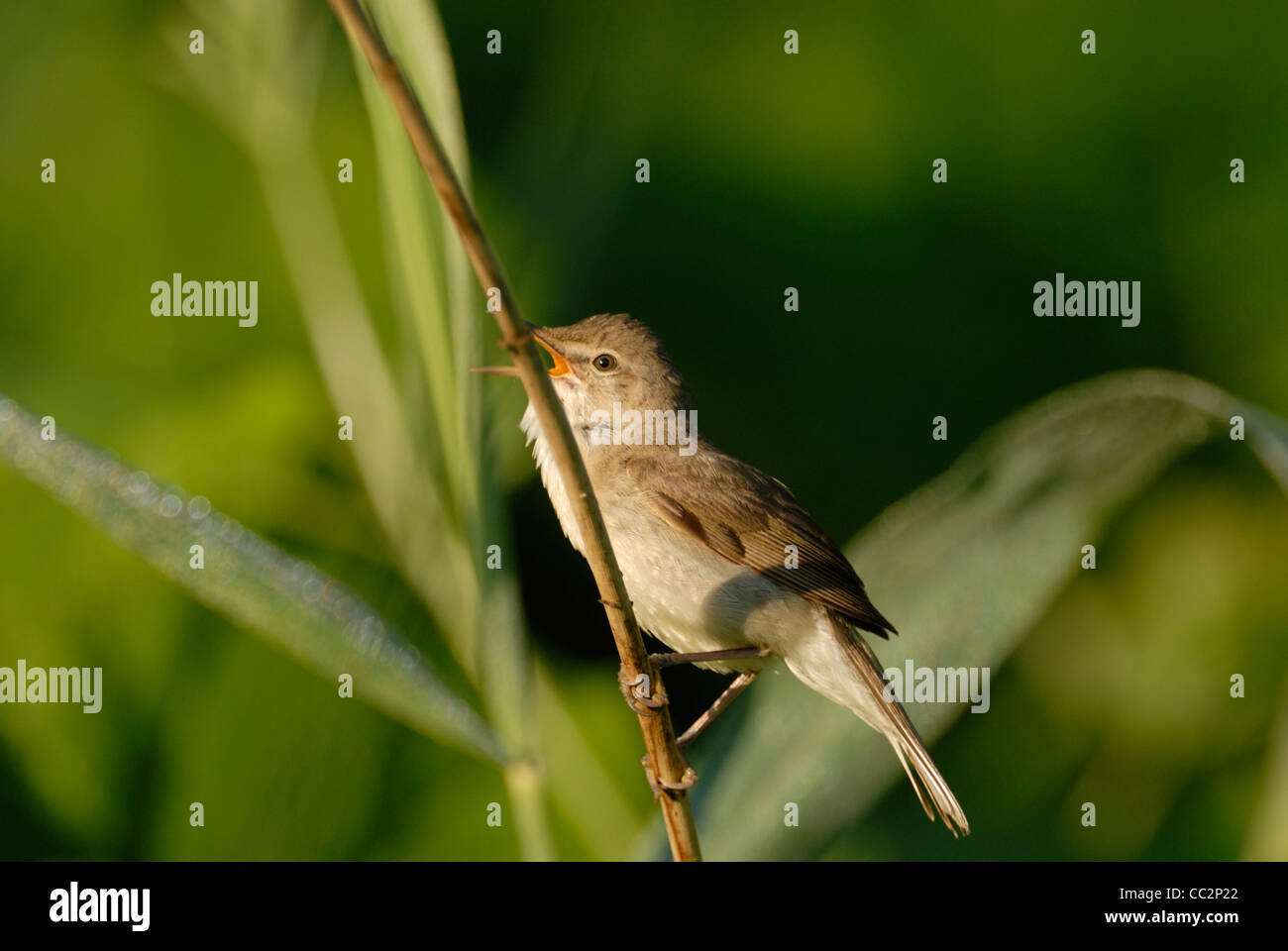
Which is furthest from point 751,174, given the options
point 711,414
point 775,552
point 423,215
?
point 423,215

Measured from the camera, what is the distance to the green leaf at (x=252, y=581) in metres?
0.68

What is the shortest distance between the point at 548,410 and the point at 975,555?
566 millimetres

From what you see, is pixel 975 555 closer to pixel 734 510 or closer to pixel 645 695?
pixel 645 695

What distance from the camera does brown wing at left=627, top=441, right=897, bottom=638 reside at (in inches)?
77.0

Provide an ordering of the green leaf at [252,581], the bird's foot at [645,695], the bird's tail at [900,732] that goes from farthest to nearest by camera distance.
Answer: the bird's tail at [900,732] < the bird's foot at [645,695] < the green leaf at [252,581]

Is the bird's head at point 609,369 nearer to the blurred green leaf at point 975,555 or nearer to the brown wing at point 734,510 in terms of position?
the brown wing at point 734,510

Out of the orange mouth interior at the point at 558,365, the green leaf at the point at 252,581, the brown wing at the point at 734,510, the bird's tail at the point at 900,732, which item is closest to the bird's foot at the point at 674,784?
the bird's tail at the point at 900,732

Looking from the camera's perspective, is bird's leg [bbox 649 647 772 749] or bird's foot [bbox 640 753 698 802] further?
bird's leg [bbox 649 647 772 749]

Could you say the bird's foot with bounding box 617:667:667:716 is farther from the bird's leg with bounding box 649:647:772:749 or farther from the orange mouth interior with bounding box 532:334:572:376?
the orange mouth interior with bounding box 532:334:572:376

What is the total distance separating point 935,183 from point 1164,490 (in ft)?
2.16

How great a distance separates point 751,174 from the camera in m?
1.67

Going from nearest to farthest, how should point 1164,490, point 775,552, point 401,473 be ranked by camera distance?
point 401,473
point 1164,490
point 775,552

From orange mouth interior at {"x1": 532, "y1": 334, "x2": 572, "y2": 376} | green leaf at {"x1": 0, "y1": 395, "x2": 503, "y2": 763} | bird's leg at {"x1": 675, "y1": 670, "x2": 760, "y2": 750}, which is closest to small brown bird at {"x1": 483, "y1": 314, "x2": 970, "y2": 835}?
orange mouth interior at {"x1": 532, "y1": 334, "x2": 572, "y2": 376}

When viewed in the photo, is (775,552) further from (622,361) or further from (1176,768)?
(1176,768)
